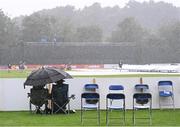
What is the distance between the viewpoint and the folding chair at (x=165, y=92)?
1346 centimetres

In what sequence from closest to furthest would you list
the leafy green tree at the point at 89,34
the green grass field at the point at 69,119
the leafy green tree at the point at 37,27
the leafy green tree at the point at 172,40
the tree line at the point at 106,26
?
the green grass field at the point at 69,119
the leafy green tree at the point at 172,40
the tree line at the point at 106,26
the leafy green tree at the point at 37,27
the leafy green tree at the point at 89,34

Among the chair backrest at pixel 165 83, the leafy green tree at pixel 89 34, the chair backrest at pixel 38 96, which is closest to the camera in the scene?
the chair backrest at pixel 38 96

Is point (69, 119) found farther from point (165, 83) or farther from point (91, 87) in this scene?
point (165, 83)

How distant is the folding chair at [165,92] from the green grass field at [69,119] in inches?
25.4

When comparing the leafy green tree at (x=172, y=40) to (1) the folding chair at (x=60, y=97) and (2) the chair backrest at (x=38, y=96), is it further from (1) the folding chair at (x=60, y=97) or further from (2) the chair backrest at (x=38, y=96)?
(2) the chair backrest at (x=38, y=96)

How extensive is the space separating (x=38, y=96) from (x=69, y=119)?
1466 millimetres

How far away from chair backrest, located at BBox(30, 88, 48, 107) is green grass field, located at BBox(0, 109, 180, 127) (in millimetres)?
328

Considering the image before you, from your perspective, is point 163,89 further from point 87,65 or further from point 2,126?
point 87,65

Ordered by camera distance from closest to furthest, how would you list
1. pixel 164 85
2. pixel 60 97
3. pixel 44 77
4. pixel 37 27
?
pixel 44 77
pixel 60 97
pixel 164 85
pixel 37 27

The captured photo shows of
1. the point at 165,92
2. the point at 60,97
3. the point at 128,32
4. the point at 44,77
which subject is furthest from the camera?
the point at 128,32

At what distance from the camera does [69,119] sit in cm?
1114

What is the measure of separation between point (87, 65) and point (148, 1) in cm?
774

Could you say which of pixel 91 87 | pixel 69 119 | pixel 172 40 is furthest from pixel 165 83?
pixel 172 40

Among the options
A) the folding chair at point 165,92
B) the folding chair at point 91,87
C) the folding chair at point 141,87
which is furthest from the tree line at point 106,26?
the folding chair at point 91,87
